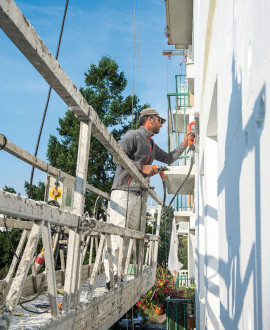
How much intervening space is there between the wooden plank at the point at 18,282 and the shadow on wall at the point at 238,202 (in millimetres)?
809

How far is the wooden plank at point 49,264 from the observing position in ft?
6.28

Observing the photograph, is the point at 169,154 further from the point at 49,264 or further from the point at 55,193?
the point at 49,264

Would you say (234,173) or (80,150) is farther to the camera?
(80,150)

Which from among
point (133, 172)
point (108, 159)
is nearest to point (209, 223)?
point (133, 172)

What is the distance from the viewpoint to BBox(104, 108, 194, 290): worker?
455 cm

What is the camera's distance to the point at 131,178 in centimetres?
470

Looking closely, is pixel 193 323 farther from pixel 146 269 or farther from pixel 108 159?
pixel 108 159

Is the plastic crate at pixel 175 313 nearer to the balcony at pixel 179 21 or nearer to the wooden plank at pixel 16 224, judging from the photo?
the balcony at pixel 179 21

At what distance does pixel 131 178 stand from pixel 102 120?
17.6 m

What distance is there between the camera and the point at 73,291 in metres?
2.45

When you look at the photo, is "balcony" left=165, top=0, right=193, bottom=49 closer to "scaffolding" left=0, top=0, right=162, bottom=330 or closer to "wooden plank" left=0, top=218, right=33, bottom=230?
"scaffolding" left=0, top=0, right=162, bottom=330

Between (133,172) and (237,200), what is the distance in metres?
2.86

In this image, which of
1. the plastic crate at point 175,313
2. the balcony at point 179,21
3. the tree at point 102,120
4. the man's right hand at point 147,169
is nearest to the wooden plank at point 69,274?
the man's right hand at point 147,169

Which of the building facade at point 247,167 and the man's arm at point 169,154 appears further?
the man's arm at point 169,154
